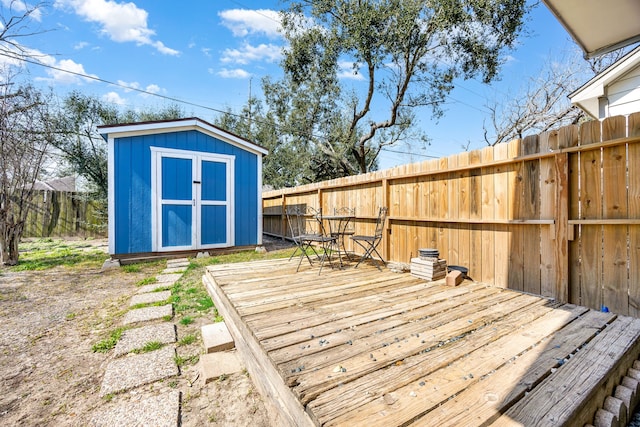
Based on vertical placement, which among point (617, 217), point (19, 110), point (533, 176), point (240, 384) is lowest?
point (240, 384)

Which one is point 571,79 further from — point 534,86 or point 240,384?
point 240,384

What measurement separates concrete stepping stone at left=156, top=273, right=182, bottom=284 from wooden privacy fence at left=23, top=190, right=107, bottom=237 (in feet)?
22.9

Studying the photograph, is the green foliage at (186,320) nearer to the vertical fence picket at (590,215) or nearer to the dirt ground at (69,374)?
the dirt ground at (69,374)

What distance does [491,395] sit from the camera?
3.81 ft

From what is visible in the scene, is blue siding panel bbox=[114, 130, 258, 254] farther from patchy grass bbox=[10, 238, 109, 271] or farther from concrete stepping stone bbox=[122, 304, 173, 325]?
concrete stepping stone bbox=[122, 304, 173, 325]

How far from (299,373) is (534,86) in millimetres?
10922

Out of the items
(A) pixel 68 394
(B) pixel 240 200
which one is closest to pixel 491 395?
(A) pixel 68 394

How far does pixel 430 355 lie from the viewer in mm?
1512

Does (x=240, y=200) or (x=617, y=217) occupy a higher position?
Result: (x=240, y=200)

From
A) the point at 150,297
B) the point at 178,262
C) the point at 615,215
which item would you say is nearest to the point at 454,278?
the point at 615,215

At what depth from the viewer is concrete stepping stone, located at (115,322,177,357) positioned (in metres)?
2.09

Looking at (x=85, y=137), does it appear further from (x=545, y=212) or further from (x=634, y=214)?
(x=634, y=214)

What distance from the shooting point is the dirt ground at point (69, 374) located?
144 cm

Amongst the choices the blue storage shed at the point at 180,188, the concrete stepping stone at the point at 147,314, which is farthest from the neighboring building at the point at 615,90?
the concrete stepping stone at the point at 147,314
